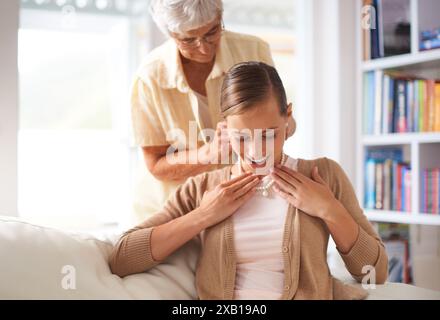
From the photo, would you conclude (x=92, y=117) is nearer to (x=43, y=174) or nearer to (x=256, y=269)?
(x=43, y=174)

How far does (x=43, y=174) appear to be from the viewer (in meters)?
1.41

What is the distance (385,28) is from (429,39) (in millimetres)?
152

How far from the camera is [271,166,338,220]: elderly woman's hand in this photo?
958 millimetres

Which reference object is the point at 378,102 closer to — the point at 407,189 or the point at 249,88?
the point at 407,189

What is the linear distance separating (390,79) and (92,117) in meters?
1.02

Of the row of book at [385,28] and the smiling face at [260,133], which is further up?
the row of book at [385,28]

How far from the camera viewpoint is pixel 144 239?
102 cm

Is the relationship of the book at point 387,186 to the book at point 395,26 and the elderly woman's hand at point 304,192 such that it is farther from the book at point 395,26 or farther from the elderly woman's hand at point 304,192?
the elderly woman's hand at point 304,192

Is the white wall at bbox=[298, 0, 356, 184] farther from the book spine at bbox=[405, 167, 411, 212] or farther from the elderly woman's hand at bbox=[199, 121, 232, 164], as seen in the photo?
the elderly woman's hand at bbox=[199, 121, 232, 164]

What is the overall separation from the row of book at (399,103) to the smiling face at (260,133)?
84 cm

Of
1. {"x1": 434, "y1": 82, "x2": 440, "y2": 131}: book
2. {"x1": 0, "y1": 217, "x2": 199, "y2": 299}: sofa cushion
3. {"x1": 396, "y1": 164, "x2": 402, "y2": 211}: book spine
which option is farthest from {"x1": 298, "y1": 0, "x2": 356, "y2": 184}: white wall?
{"x1": 0, "y1": 217, "x2": 199, "y2": 299}: sofa cushion

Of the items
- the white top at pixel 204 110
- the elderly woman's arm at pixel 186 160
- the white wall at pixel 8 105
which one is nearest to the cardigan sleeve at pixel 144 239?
the elderly woman's arm at pixel 186 160

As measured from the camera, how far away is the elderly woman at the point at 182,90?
3.88ft

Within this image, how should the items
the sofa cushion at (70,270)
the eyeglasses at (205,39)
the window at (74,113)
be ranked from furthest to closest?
the window at (74,113) < the eyeglasses at (205,39) < the sofa cushion at (70,270)
